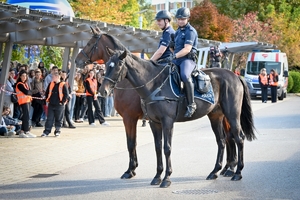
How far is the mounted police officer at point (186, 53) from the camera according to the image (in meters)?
11.1

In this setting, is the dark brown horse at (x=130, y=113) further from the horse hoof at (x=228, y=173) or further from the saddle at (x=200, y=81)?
the saddle at (x=200, y=81)

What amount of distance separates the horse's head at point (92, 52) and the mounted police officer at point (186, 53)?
1666 mm

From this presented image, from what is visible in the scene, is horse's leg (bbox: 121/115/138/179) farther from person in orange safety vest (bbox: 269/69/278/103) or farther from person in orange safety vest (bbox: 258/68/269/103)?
person in orange safety vest (bbox: 269/69/278/103)

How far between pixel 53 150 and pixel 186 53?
18.4 feet

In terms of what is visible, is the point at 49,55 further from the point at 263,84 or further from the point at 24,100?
the point at 24,100

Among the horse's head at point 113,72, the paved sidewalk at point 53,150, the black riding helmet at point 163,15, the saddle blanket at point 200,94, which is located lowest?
the paved sidewalk at point 53,150

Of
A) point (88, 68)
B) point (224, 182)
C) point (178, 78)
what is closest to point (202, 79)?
point (178, 78)

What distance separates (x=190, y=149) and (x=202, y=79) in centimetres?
463

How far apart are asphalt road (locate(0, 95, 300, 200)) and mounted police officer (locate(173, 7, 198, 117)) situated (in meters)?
1.35

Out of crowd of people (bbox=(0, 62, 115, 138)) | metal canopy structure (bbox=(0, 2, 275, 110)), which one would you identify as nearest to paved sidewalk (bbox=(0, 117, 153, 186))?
crowd of people (bbox=(0, 62, 115, 138))

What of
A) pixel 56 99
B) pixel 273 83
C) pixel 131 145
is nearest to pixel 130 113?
pixel 131 145

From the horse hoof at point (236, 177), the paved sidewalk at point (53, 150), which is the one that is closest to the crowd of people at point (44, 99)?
the paved sidewalk at point (53, 150)

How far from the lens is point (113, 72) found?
34.5ft

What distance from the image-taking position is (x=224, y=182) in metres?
11.2
